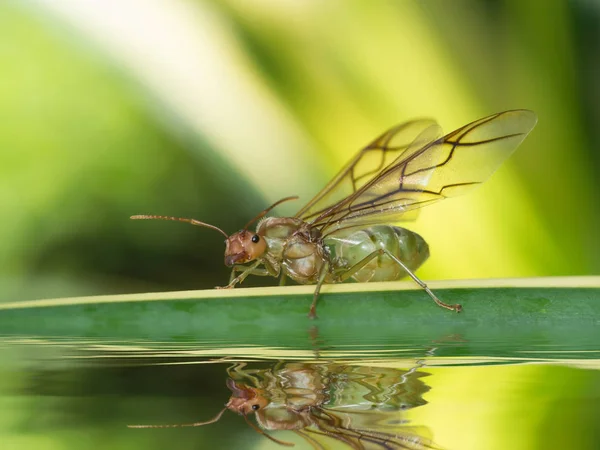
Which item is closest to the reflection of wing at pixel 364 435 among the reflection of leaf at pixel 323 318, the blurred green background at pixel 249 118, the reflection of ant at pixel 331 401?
the reflection of ant at pixel 331 401

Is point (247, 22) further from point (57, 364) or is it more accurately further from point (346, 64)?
point (57, 364)

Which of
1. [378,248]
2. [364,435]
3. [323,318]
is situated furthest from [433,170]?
[364,435]

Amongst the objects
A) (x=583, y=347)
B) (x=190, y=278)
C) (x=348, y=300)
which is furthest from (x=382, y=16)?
(x=583, y=347)

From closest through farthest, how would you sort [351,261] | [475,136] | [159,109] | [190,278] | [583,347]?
[583,347], [475,136], [351,261], [159,109], [190,278]

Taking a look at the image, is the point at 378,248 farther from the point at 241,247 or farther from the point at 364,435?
the point at 364,435

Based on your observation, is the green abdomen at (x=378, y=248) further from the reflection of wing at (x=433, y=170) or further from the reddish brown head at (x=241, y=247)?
the reddish brown head at (x=241, y=247)

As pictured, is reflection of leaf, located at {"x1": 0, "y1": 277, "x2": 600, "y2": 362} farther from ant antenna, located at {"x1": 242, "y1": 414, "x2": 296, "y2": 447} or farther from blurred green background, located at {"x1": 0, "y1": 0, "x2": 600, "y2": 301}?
blurred green background, located at {"x1": 0, "y1": 0, "x2": 600, "y2": 301}

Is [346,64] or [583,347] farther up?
[346,64]
